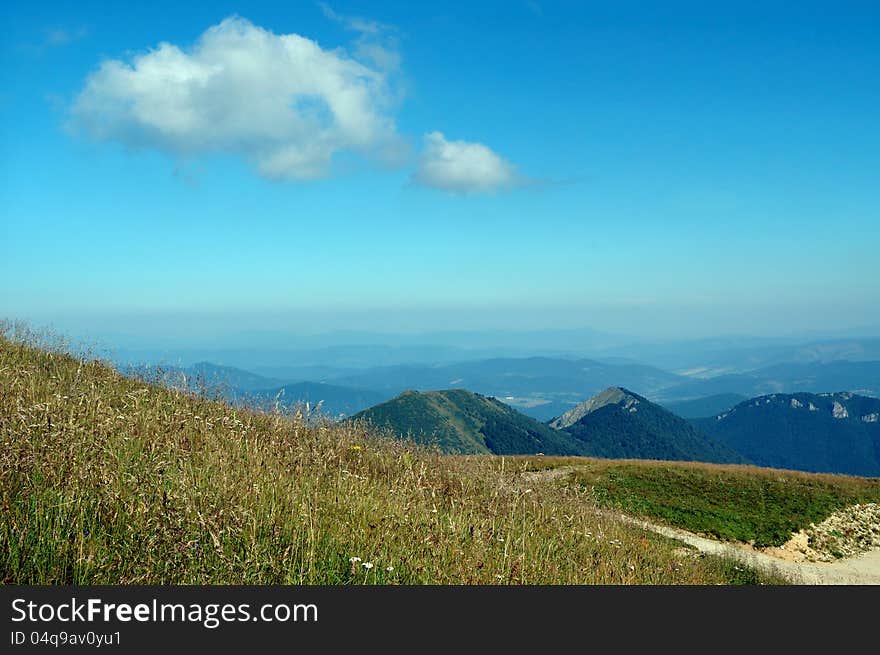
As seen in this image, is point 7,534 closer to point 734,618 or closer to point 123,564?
point 123,564

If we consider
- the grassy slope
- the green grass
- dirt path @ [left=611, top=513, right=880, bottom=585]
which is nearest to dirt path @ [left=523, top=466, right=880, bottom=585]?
dirt path @ [left=611, top=513, right=880, bottom=585]

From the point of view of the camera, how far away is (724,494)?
26.3m

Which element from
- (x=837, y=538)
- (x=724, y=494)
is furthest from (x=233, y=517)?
(x=724, y=494)

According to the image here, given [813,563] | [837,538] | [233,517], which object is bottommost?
[813,563]

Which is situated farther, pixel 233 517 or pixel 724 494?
pixel 724 494

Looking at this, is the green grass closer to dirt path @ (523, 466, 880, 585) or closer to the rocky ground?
the rocky ground

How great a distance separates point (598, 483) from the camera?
2633 centimetres

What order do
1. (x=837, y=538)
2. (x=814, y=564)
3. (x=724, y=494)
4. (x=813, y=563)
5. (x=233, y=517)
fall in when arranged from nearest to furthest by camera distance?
(x=233, y=517), (x=814, y=564), (x=813, y=563), (x=837, y=538), (x=724, y=494)

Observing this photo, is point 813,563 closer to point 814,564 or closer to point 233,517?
point 814,564

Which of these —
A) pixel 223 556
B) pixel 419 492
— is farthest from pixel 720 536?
pixel 223 556

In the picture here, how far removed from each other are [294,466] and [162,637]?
3.78 m

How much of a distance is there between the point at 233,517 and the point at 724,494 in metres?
26.8

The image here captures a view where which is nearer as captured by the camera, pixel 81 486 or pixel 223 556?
pixel 223 556

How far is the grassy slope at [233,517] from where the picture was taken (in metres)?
4.02
